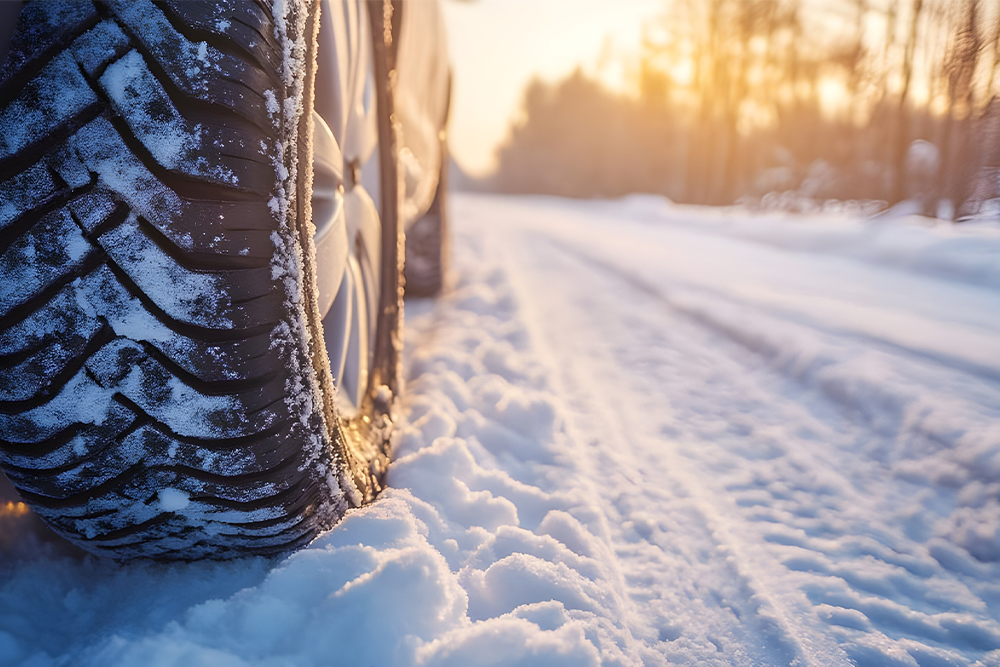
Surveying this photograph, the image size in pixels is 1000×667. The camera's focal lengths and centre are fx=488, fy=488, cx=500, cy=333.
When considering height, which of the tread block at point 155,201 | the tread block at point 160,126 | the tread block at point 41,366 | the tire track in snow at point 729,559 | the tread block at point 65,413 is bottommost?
the tire track in snow at point 729,559

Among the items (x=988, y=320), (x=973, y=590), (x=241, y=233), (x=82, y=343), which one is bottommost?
(x=973, y=590)

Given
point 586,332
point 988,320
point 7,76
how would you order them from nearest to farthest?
point 7,76
point 988,320
point 586,332

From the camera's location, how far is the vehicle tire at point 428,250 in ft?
8.12

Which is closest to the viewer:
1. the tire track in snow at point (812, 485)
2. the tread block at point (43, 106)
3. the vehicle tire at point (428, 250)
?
the tread block at point (43, 106)

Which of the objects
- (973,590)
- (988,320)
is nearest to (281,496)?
(973,590)

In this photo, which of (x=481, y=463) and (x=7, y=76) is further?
(x=481, y=463)

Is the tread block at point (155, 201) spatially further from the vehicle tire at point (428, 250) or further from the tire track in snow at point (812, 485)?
the vehicle tire at point (428, 250)

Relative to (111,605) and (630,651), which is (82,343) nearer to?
(111,605)

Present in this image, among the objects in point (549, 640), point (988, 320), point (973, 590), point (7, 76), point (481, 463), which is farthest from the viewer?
point (988, 320)

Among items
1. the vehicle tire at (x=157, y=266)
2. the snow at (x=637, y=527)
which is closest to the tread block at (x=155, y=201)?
the vehicle tire at (x=157, y=266)

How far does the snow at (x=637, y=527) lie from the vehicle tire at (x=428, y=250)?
532 millimetres

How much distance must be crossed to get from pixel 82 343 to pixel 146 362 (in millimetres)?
71

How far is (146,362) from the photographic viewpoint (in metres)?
0.59

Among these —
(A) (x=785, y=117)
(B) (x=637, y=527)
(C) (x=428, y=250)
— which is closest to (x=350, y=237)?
(B) (x=637, y=527)
